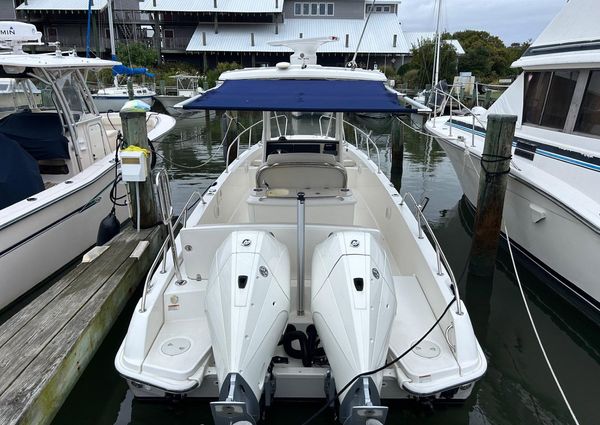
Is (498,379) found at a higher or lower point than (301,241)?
lower

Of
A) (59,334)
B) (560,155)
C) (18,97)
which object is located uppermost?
(18,97)

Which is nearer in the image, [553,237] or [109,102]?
[553,237]

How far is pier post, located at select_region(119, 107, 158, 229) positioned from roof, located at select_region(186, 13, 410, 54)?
2627cm

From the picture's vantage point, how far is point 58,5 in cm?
3159

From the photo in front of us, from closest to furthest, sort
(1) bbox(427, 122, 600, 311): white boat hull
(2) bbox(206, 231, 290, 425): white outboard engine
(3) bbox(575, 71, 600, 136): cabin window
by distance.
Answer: (2) bbox(206, 231, 290, 425): white outboard engine < (1) bbox(427, 122, 600, 311): white boat hull < (3) bbox(575, 71, 600, 136): cabin window

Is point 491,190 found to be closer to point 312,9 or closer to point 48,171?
point 48,171

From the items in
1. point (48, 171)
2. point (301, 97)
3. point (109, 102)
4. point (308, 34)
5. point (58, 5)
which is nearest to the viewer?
point (301, 97)

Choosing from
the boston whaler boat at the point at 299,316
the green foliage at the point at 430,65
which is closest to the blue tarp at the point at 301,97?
the boston whaler boat at the point at 299,316

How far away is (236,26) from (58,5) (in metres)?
12.3

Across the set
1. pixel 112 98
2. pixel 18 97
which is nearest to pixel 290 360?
pixel 18 97

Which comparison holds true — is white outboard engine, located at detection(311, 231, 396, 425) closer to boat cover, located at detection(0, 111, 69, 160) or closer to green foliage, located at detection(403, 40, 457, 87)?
boat cover, located at detection(0, 111, 69, 160)

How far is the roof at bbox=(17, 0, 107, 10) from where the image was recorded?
103 feet

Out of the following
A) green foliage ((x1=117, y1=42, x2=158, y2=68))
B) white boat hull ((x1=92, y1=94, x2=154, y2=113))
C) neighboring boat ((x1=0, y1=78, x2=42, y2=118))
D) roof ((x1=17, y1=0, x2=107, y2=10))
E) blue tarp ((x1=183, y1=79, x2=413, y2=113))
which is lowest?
white boat hull ((x1=92, y1=94, x2=154, y2=113))

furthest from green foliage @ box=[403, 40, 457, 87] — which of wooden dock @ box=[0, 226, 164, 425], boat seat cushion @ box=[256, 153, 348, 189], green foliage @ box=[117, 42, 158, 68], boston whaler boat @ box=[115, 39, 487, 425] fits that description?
wooden dock @ box=[0, 226, 164, 425]
